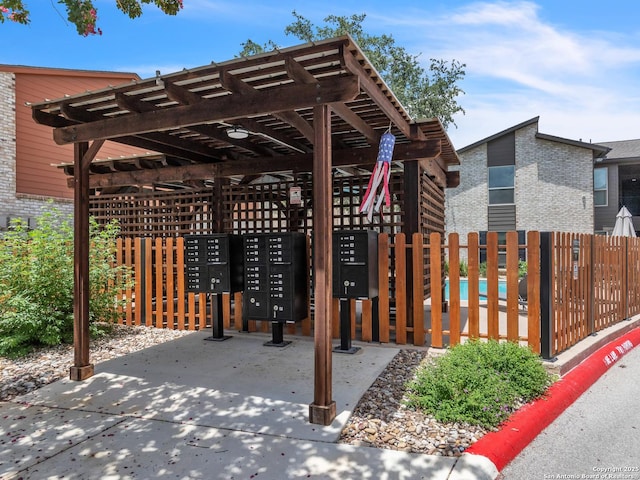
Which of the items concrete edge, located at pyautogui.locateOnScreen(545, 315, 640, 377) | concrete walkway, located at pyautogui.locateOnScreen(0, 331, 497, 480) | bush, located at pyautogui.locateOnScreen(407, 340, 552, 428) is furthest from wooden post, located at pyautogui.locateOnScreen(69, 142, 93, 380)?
concrete edge, located at pyautogui.locateOnScreen(545, 315, 640, 377)

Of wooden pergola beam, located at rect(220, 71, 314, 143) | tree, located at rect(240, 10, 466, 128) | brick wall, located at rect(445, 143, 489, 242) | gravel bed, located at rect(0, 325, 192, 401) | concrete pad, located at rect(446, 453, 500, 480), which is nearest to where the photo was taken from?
concrete pad, located at rect(446, 453, 500, 480)

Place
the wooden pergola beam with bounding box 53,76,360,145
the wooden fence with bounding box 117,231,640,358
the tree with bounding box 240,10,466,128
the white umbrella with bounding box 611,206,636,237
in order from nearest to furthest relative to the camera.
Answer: the wooden pergola beam with bounding box 53,76,360,145 < the wooden fence with bounding box 117,231,640,358 < the white umbrella with bounding box 611,206,636,237 < the tree with bounding box 240,10,466,128

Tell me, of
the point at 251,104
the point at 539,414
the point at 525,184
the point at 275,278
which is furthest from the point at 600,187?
the point at 251,104

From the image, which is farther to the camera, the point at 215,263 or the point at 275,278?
the point at 215,263

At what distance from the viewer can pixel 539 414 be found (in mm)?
3783

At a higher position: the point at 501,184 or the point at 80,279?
the point at 501,184

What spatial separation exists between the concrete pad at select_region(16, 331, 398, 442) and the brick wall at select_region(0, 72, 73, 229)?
375 inches

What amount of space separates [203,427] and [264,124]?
3730mm

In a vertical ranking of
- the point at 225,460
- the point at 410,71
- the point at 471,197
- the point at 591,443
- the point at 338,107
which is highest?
the point at 410,71

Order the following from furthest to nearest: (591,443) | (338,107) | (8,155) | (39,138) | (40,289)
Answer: (39,138) → (8,155) → (40,289) → (338,107) → (591,443)

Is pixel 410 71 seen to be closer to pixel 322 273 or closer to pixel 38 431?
pixel 322 273

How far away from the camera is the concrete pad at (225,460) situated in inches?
113

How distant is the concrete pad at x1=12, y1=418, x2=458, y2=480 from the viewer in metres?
2.88

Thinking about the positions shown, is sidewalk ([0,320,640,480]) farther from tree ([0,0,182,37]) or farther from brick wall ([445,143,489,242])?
brick wall ([445,143,489,242])
